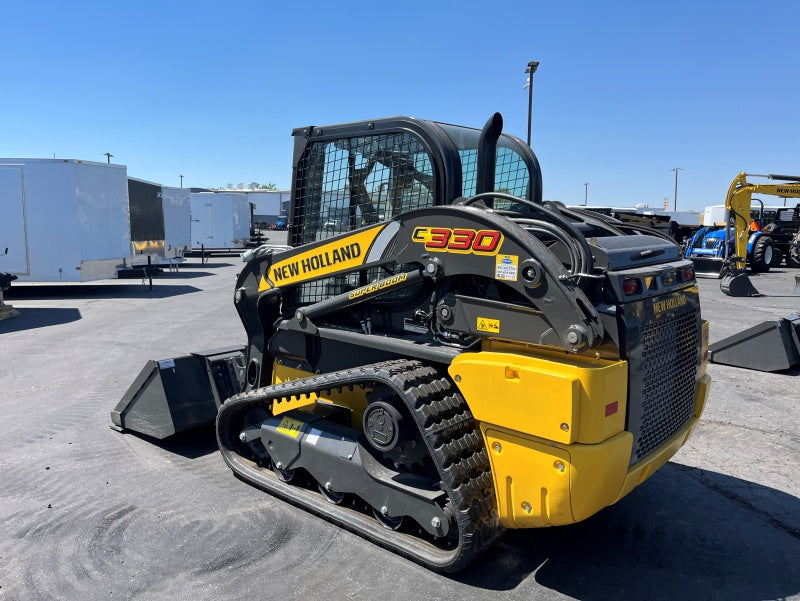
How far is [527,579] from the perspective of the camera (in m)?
3.23

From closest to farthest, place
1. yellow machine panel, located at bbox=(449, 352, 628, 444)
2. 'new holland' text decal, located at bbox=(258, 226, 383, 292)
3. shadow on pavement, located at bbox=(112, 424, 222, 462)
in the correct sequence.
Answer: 1. yellow machine panel, located at bbox=(449, 352, 628, 444)
2. 'new holland' text decal, located at bbox=(258, 226, 383, 292)
3. shadow on pavement, located at bbox=(112, 424, 222, 462)

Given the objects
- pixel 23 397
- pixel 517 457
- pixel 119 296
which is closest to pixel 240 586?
pixel 517 457

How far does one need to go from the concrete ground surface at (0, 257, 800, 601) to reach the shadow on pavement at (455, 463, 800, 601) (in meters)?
0.01

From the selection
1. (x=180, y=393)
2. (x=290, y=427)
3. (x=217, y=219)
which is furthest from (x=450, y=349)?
(x=217, y=219)

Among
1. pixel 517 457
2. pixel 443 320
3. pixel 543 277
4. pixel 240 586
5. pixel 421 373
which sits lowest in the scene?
pixel 240 586

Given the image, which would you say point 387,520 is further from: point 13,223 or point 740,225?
point 740,225

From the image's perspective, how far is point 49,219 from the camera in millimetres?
14438

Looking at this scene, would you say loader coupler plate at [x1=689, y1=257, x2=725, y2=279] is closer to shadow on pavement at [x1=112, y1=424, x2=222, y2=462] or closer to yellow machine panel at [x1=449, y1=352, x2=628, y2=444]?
shadow on pavement at [x1=112, y1=424, x2=222, y2=462]

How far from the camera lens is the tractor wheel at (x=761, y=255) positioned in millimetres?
23234

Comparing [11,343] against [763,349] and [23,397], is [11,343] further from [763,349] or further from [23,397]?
[763,349]

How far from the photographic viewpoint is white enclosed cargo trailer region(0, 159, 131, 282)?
1427cm

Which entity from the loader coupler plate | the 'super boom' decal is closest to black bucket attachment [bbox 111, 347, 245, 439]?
the 'super boom' decal

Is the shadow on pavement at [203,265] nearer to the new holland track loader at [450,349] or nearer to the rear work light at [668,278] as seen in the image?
the new holland track loader at [450,349]

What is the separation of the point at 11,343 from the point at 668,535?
9.66 m
